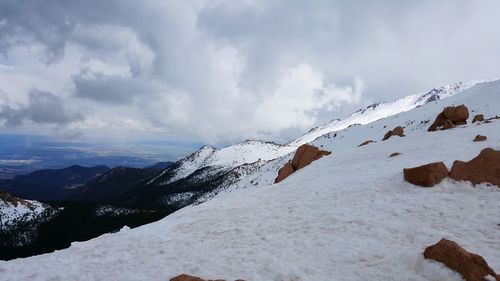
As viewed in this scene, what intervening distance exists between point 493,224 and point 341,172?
1675 cm

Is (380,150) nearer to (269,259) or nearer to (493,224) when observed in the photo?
(493,224)

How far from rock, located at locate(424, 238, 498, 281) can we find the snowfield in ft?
0.90

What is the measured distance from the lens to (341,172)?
104ft

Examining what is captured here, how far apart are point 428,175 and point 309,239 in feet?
31.5

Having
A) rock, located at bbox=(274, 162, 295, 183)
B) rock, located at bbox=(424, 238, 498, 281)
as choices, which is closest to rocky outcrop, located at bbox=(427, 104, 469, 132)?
rock, located at bbox=(274, 162, 295, 183)

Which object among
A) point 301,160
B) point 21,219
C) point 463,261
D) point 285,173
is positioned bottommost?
point 21,219

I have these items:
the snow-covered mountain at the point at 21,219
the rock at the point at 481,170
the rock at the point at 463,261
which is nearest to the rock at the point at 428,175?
the rock at the point at 481,170

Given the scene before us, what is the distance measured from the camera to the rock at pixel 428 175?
21.5 metres

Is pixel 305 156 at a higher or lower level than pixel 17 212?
higher

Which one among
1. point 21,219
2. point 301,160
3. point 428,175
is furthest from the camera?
point 21,219

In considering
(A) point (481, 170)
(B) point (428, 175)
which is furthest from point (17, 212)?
(A) point (481, 170)

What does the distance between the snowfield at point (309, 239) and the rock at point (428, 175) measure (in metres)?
0.44

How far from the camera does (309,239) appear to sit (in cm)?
1608

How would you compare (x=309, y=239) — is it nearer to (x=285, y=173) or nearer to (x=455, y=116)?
(x=285, y=173)
